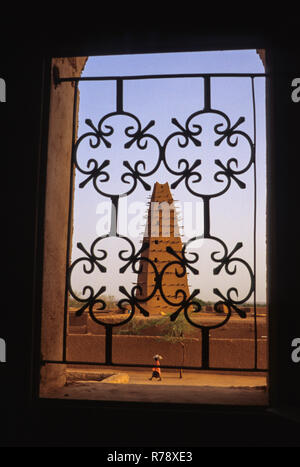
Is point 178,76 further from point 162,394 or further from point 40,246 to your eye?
point 162,394

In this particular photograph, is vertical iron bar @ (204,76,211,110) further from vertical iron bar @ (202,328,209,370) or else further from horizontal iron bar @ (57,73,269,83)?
vertical iron bar @ (202,328,209,370)

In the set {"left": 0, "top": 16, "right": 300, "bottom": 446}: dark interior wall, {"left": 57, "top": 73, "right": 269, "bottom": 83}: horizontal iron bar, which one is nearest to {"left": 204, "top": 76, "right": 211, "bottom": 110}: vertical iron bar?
{"left": 57, "top": 73, "right": 269, "bottom": 83}: horizontal iron bar

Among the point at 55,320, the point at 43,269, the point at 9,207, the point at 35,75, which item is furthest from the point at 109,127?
the point at 55,320

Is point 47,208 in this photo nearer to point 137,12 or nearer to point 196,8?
point 137,12

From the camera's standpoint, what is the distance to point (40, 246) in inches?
84.7

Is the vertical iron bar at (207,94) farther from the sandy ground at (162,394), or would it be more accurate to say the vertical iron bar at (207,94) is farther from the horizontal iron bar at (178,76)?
the sandy ground at (162,394)

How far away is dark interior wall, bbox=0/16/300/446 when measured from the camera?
6.39 ft

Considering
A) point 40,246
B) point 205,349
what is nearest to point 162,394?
point 205,349

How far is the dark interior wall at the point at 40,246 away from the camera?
195 cm

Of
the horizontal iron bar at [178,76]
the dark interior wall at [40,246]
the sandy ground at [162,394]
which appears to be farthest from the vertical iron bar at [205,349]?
the horizontal iron bar at [178,76]

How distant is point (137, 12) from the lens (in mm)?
2162

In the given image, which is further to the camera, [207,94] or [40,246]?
[207,94]
